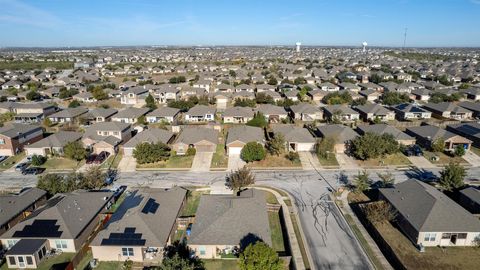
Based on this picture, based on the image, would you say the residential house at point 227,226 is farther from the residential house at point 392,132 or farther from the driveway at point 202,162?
the residential house at point 392,132

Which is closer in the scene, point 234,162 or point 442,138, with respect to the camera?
point 234,162

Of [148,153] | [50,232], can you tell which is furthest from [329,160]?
[50,232]

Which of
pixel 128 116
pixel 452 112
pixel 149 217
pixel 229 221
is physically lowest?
pixel 229 221

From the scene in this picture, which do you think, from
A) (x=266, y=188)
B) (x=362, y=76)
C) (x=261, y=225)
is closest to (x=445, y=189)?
(x=266, y=188)

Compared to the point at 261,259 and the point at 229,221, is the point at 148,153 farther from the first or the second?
the point at 261,259

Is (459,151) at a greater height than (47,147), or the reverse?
(459,151)

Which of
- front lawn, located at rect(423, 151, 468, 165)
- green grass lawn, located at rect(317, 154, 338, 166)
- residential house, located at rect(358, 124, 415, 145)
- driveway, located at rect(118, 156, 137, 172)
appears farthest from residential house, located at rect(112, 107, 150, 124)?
front lawn, located at rect(423, 151, 468, 165)

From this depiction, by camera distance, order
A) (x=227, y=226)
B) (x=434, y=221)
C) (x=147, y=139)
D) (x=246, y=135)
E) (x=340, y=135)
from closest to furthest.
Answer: (x=227, y=226)
(x=434, y=221)
(x=147, y=139)
(x=340, y=135)
(x=246, y=135)
